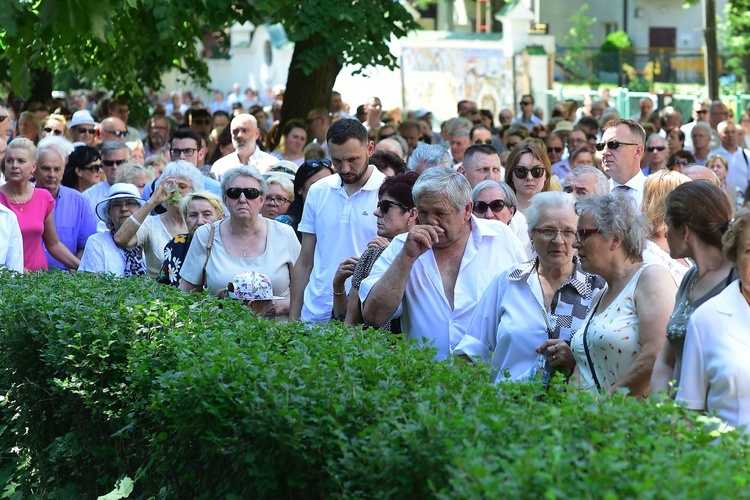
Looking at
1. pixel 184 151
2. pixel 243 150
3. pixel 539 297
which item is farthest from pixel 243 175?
pixel 243 150

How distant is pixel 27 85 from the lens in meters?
6.31

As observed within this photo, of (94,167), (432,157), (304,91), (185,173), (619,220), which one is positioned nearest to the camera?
(619,220)

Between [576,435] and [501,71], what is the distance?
40640 mm

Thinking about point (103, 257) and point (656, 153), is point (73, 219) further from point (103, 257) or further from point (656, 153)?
point (656, 153)

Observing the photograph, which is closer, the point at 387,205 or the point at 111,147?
the point at 387,205

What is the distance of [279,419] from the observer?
14.2ft

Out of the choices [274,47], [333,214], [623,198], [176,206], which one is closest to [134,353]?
[623,198]

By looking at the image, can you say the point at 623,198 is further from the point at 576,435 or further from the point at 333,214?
the point at 333,214

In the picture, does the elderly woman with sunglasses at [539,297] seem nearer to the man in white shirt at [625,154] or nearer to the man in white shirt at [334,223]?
the man in white shirt at [334,223]

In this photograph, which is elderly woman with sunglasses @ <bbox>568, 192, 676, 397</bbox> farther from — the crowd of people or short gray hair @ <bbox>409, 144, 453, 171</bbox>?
short gray hair @ <bbox>409, 144, 453, 171</bbox>

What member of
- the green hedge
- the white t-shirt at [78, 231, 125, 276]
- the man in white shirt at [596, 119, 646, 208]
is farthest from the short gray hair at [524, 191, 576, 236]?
the white t-shirt at [78, 231, 125, 276]

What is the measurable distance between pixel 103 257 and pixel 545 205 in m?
4.28

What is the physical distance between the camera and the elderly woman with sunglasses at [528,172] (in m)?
9.38

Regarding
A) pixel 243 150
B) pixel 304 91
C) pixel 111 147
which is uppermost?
pixel 304 91
